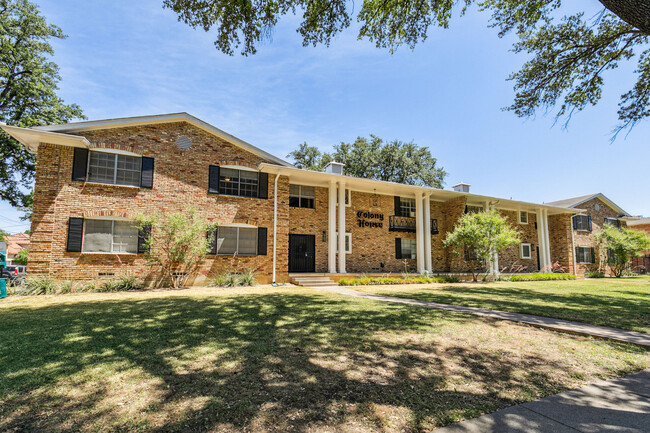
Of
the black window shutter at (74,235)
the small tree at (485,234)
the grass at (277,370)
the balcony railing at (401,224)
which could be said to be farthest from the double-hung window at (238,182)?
the small tree at (485,234)

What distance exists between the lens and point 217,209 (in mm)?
12836

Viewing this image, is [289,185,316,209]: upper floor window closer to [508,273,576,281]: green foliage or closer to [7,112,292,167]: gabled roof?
[7,112,292,167]: gabled roof

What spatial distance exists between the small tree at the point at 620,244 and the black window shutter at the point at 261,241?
26.3 meters

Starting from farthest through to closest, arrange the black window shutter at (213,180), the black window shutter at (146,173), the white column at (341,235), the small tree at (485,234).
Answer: the small tree at (485,234), the white column at (341,235), the black window shutter at (213,180), the black window shutter at (146,173)

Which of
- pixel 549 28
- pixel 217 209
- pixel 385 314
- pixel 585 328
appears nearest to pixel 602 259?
pixel 549 28

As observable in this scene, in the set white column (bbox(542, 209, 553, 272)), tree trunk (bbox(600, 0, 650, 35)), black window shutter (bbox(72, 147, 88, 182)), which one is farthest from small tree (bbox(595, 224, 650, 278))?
black window shutter (bbox(72, 147, 88, 182))

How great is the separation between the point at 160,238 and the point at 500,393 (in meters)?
11.9

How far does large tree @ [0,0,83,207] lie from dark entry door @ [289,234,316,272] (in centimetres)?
1604

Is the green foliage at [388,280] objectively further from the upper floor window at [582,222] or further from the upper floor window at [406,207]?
the upper floor window at [582,222]

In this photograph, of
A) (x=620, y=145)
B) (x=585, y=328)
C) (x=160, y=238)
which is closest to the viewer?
(x=585, y=328)

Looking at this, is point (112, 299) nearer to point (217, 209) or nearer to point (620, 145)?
point (217, 209)

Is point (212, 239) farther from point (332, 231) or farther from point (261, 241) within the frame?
point (332, 231)

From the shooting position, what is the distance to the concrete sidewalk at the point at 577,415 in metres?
2.24

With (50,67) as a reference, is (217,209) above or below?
below
